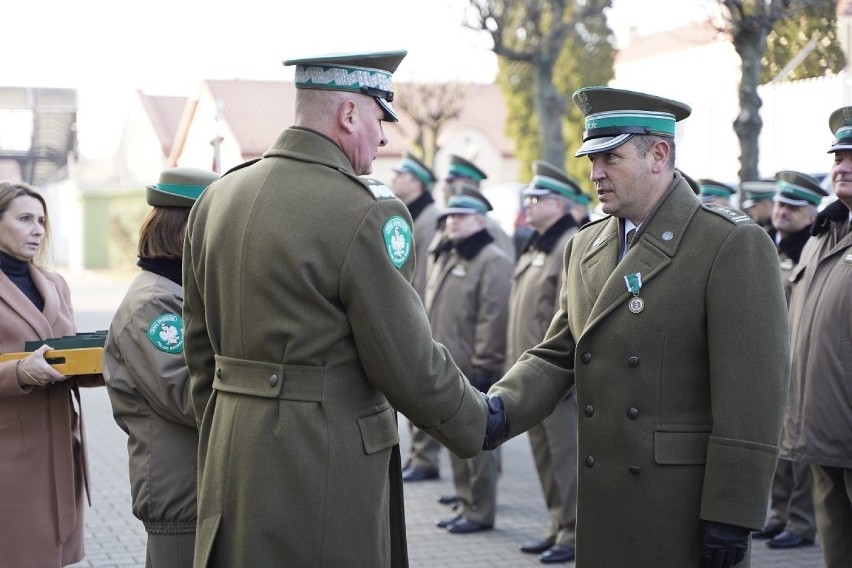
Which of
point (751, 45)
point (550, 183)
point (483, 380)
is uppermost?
point (751, 45)

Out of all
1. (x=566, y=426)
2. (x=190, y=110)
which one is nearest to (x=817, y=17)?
(x=566, y=426)

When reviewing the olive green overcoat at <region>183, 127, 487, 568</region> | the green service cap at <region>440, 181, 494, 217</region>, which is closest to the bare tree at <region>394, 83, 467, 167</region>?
the green service cap at <region>440, 181, 494, 217</region>

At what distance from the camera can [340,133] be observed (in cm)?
323

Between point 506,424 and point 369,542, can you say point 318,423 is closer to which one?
point 369,542

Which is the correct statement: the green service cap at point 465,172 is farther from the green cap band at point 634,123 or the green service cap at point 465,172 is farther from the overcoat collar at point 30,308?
the green cap band at point 634,123

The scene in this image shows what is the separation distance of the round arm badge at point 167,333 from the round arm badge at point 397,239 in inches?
45.8

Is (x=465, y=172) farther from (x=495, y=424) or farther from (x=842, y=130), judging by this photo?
(x=495, y=424)

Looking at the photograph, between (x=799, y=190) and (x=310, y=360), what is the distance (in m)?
5.40

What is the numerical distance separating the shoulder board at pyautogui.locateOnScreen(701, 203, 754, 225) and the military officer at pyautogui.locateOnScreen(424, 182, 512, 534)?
426 centimetres

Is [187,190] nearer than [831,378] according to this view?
Yes

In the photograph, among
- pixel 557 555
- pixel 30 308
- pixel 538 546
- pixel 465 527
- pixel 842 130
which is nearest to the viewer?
pixel 30 308

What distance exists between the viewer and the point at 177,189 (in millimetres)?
4152

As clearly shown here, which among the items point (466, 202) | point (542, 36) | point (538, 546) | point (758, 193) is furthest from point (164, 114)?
point (538, 546)

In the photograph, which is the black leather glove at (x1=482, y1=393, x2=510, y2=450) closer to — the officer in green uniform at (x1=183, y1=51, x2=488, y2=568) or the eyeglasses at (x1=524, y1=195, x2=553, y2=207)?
the officer in green uniform at (x1=183, y1=51, x2=488, y2=568)
